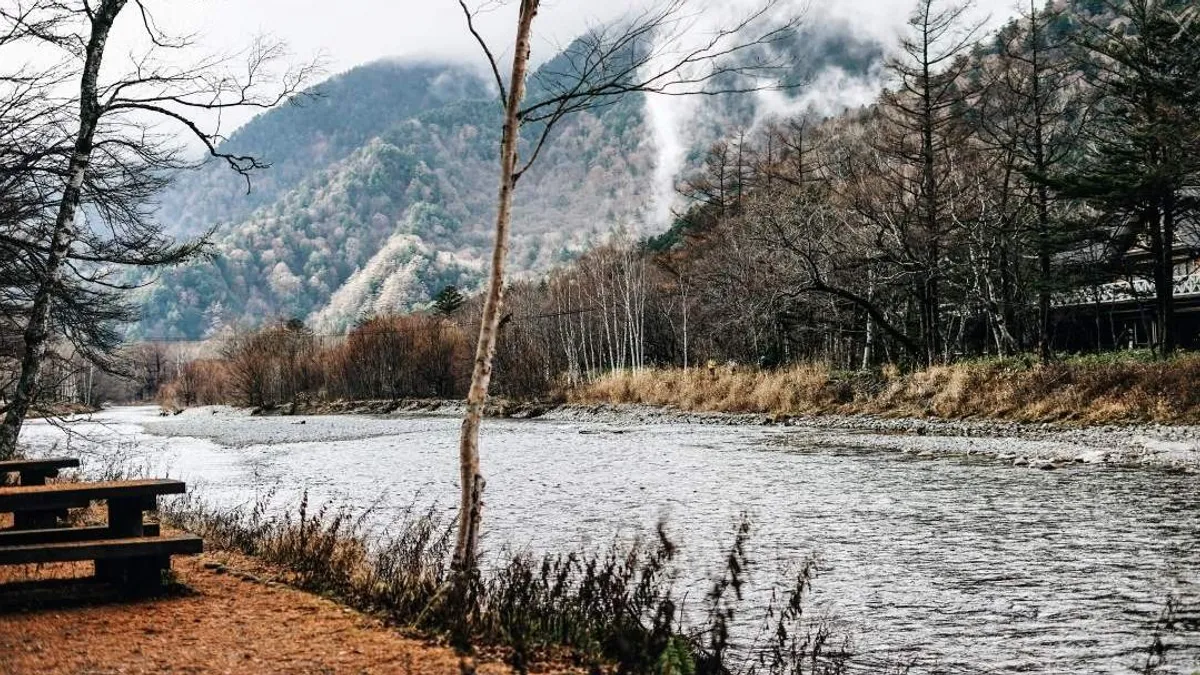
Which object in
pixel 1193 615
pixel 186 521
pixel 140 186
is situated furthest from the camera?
pixel 140 186

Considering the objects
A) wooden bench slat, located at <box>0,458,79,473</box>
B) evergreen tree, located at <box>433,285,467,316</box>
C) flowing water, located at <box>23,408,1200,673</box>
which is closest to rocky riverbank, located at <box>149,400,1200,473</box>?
flowing water, located at <box>23,408,1200,673</box>

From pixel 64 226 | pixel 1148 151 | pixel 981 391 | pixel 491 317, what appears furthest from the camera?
pixel 981 391

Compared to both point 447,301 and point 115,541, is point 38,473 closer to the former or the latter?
point 115,541

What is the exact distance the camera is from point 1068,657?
6.73 m

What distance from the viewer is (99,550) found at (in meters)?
6.54

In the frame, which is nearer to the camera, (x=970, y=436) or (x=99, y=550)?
(x=99, y=550)

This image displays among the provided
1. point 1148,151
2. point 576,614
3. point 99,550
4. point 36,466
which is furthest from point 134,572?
point 1148,151

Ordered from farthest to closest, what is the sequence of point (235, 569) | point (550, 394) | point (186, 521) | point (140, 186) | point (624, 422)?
point (550, 394) < point (624, 422) < point (140, 186) < point (186, 521) < point (235, 569)

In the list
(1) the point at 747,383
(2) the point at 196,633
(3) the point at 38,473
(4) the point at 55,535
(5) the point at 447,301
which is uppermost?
(5) the point at 447,301

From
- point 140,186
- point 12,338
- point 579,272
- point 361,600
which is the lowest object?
point 361,600

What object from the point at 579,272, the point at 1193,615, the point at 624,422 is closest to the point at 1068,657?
the point at 1193,615

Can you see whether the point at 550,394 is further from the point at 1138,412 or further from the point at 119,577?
the point at 119,577

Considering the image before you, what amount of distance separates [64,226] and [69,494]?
709cm

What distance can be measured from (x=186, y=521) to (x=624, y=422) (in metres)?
28.0
